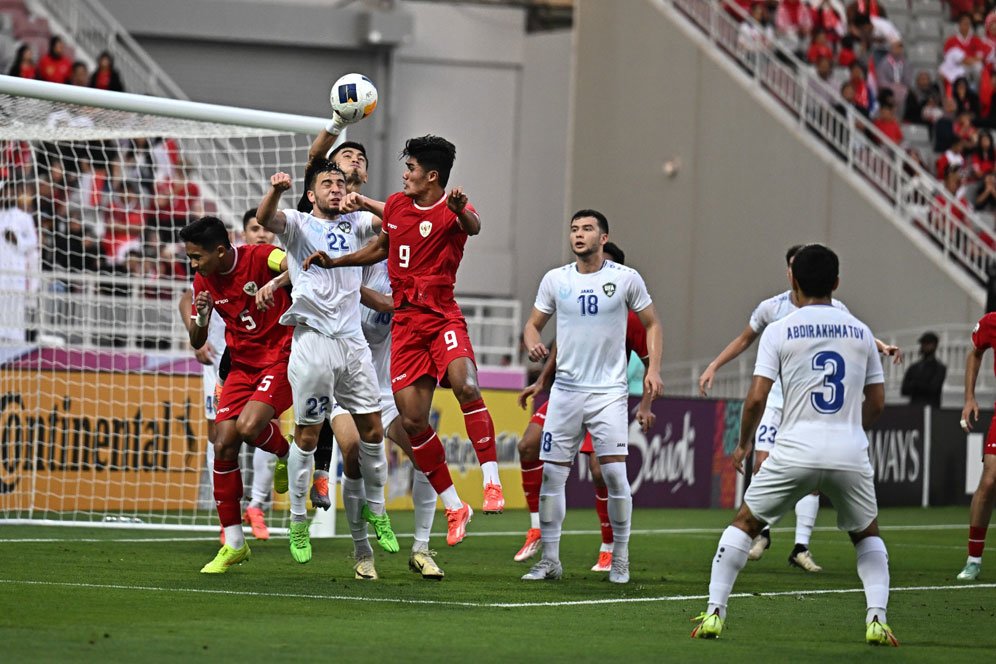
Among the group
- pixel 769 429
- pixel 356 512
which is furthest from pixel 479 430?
pixel 769 429

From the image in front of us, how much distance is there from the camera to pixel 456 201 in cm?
938

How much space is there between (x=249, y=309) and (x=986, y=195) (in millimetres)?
17618

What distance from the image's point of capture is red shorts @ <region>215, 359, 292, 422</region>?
1012 centimetres

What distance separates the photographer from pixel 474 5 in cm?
3006

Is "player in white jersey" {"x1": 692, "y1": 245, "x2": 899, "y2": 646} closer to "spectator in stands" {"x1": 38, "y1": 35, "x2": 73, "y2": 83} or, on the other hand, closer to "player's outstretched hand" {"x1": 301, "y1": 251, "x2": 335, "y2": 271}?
"player's outstretched hand" {"x1": 301, "y1": 251, "x2": 335, "y2": 271}

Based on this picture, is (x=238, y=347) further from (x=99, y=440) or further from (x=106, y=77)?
(x=106, y=77)

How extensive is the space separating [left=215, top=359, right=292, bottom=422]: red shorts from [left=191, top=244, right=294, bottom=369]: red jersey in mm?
67

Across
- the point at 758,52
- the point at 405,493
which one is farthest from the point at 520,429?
the point at 758,52

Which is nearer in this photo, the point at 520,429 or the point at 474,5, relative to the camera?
the point at 520,429

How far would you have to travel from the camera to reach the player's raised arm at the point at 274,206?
922 centimetres

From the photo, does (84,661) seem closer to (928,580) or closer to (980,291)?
(928,580)

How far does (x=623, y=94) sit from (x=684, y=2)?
198cm

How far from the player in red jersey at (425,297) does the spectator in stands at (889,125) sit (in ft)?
57.9

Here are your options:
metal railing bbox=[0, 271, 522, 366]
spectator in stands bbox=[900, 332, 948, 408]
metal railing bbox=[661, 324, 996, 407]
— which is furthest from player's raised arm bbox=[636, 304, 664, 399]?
metal railing bbox=[661, 324, 996, 407]
